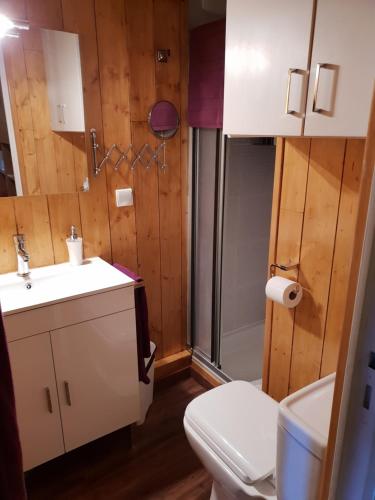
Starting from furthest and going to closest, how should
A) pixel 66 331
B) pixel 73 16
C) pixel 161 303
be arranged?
pixel 161 303 < pixel 73 16 < pixel 66 331

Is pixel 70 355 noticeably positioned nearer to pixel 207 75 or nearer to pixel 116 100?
pixel 116 100

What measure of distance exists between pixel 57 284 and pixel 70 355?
0.32 meters

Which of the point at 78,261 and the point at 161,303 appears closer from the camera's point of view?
the point at 78,261

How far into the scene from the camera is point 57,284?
1.74m

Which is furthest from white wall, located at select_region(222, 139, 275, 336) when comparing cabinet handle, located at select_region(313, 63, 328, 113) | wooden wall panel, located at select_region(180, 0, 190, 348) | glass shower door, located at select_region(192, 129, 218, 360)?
cabinet handle, located at select_region(313, 63, 328, 113)

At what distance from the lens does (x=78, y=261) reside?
1925 mm

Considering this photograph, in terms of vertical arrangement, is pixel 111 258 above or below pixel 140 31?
below

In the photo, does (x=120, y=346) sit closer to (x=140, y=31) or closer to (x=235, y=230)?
(x=235, y=230)

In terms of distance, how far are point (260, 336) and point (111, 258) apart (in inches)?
52.6

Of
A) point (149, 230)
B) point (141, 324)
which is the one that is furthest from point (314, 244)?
point (149, 230)

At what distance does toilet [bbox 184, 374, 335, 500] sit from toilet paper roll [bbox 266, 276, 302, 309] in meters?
0.32

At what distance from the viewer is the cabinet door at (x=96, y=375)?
1.65m

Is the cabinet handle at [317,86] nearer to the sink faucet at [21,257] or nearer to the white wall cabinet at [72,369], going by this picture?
the white wall cabinet at [72,369]

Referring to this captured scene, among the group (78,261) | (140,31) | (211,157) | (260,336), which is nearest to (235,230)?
(211,157)
